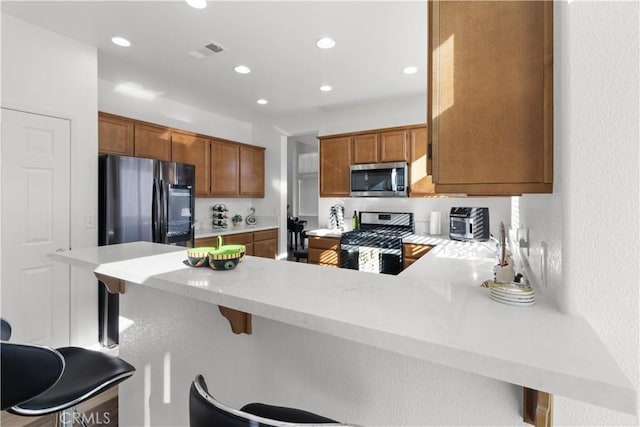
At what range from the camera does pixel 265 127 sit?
502 cm

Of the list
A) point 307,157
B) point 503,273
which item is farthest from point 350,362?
point 307,157

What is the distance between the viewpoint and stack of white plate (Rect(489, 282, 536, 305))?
2.65 feet

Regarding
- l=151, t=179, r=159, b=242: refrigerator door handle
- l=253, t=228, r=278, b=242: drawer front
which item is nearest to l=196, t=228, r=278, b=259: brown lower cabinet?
l=253, t=228, r=278, b=242: drawer front

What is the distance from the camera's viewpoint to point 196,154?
401 cm

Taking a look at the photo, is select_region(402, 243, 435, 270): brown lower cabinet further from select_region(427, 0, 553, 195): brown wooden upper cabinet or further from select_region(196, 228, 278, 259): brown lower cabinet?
select_region(427, 0, 553, 195): brown wooden upper cabinet

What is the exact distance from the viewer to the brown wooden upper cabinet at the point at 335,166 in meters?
4.10

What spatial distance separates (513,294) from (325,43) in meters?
2.40

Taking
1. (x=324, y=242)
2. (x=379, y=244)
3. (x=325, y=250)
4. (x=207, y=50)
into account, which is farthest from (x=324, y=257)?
(x=207, y=50)

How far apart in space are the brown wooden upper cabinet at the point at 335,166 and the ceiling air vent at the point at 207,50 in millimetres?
1883

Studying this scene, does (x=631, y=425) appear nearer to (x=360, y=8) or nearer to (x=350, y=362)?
(x=350, y=362)

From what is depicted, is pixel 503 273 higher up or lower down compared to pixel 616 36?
lower down

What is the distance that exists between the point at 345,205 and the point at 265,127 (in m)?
1.91

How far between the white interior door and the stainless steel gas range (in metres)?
2.73

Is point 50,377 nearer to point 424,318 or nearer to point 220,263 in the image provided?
point 220,263
